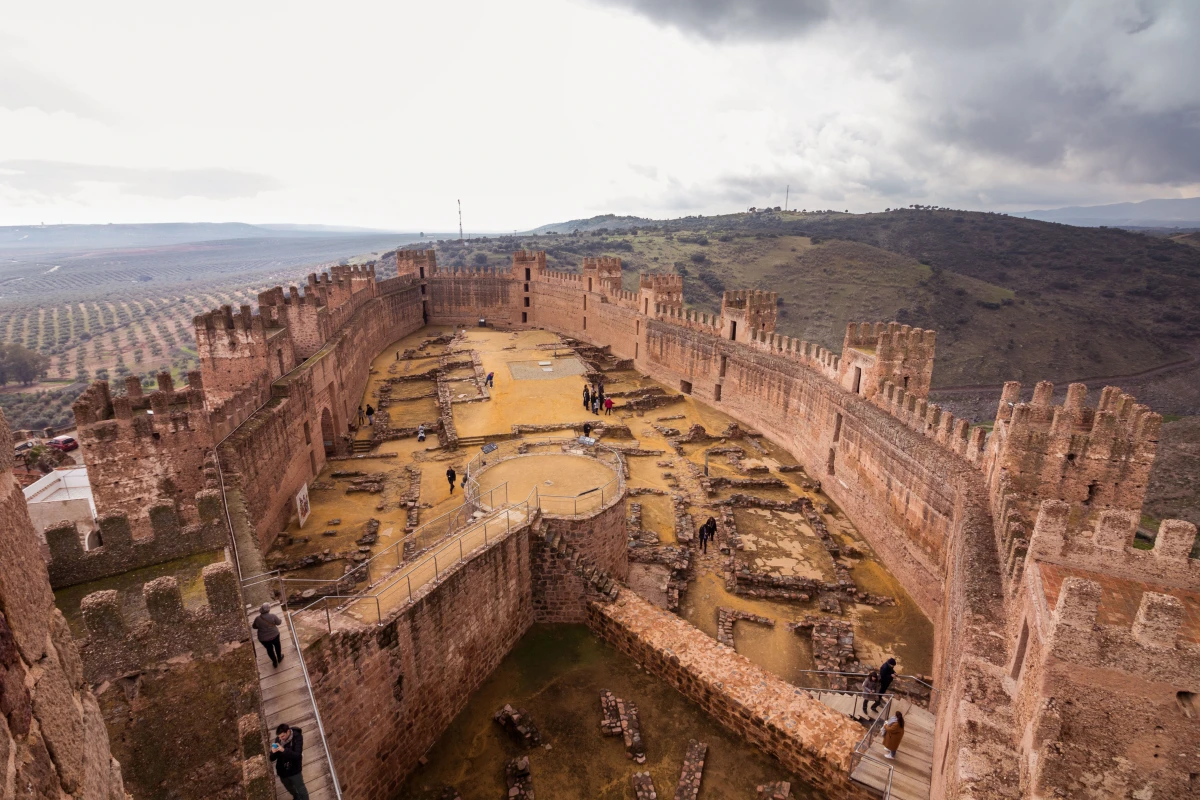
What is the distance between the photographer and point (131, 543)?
10.4 metres

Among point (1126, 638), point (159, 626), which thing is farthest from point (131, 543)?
point (1126, 638)

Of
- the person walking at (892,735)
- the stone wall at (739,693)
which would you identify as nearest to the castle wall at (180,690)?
the stone wall at (739,693)

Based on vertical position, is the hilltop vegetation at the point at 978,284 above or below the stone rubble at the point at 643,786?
above

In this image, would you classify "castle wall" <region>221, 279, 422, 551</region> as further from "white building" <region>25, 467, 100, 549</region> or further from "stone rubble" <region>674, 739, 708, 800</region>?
"stone rubble" <region>674, 739, 708, 800</region>

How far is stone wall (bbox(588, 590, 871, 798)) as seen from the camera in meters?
11.9

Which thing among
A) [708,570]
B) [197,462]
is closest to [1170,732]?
[708,570]

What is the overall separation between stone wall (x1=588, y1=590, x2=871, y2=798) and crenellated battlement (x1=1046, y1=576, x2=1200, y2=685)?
6.35 meters

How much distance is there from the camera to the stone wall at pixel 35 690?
2531 millimetres

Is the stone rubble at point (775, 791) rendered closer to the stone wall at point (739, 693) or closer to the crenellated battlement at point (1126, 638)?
the stone wall at point (739, 693)

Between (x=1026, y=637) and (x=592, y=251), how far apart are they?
11153 centimetres

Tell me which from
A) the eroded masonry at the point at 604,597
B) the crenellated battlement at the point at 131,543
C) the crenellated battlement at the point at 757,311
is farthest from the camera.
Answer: the crenellated battlement at the point at 757,311

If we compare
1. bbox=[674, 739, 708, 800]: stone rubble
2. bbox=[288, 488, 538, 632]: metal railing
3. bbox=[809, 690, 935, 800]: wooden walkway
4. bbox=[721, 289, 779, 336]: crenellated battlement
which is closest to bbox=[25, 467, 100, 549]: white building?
bbox=[288, 488, 538, 632]: metal railing

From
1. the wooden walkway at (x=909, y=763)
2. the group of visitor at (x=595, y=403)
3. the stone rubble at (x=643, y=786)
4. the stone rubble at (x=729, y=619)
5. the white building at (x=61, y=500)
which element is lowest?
the stone rubble at (x=643, y=786)

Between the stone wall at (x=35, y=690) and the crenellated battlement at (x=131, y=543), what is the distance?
8.02m
